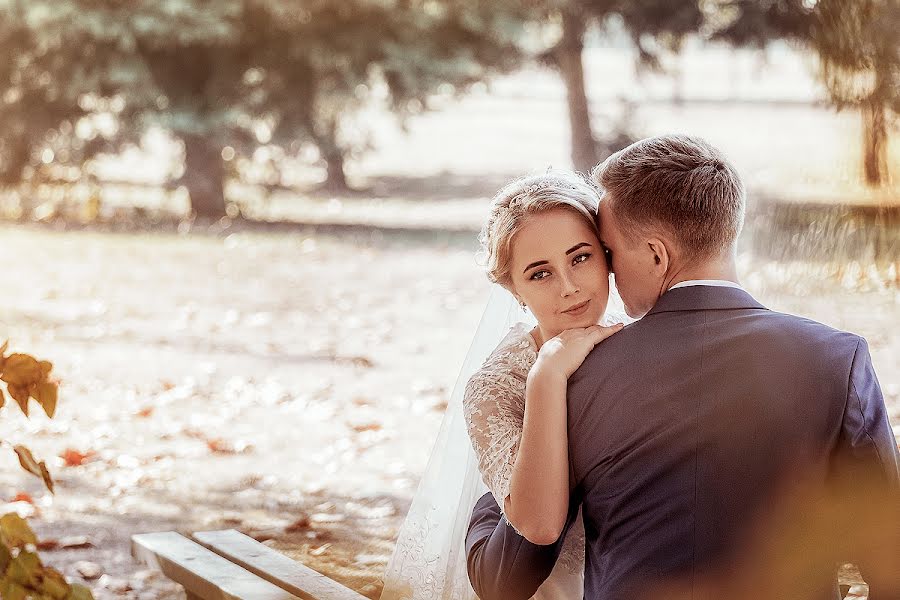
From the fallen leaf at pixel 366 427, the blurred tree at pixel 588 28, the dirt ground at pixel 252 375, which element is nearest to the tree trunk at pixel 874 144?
the dirt ground at pixel 252 375

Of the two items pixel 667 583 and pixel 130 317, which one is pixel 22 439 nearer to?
pixel 130 317

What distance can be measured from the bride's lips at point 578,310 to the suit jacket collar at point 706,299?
277 millimetres

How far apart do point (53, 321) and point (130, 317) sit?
0.60 metres

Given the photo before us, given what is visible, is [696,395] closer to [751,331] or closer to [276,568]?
[751,331]

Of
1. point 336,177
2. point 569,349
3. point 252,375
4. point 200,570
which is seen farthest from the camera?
point 336,177

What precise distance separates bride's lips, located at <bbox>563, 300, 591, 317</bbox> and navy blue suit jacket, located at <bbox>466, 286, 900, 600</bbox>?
18 centimetres

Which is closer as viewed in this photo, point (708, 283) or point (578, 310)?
point (708, 283)

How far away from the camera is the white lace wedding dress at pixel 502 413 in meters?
2.55

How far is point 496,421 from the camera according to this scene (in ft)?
8.56

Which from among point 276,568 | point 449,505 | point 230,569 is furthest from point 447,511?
point 230,569

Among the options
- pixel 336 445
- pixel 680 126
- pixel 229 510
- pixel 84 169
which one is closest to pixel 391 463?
pixel 336 445

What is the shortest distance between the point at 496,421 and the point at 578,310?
30 centimetres

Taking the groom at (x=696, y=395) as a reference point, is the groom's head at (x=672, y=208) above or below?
above

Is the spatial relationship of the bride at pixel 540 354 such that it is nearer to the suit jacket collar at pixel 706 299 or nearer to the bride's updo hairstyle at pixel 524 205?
the bride's updo hairstyle at pixel 524 205
